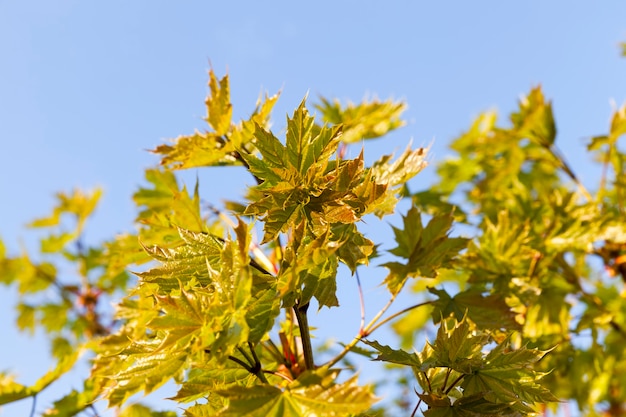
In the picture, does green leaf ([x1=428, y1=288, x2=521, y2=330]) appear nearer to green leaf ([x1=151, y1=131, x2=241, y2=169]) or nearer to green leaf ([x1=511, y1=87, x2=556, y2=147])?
green leaf ([x1=151, y1=131, x2=241, y2=169])

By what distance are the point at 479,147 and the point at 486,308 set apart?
5.27ft

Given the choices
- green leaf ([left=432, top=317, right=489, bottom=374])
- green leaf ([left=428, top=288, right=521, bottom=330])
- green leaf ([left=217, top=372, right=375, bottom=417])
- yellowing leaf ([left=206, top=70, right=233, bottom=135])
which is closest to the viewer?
green leaf ([left=217, top=372, right=375, bottom=417])

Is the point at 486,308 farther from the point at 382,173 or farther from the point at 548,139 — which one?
the point at 548,139

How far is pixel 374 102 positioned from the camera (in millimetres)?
2336

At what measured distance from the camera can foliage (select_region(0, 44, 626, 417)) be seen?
0.93 meters

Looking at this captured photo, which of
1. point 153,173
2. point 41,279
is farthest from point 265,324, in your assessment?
point 41,279

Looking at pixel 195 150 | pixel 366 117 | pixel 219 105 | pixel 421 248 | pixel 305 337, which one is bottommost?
pixel 305 337

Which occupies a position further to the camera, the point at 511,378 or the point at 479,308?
the point at 479,308

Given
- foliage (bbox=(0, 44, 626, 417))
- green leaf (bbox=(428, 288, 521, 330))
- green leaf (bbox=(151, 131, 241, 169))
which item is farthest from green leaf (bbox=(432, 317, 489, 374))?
green leaf (bbox=(151, 131, 241, 169))

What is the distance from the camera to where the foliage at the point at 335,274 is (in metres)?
0.93

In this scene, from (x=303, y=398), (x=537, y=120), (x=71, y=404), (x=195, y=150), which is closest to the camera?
(x=303, y=398)

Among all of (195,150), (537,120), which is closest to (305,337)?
(195,150)

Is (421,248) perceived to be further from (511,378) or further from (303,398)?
(303,398)

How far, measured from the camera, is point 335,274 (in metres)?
1.08
